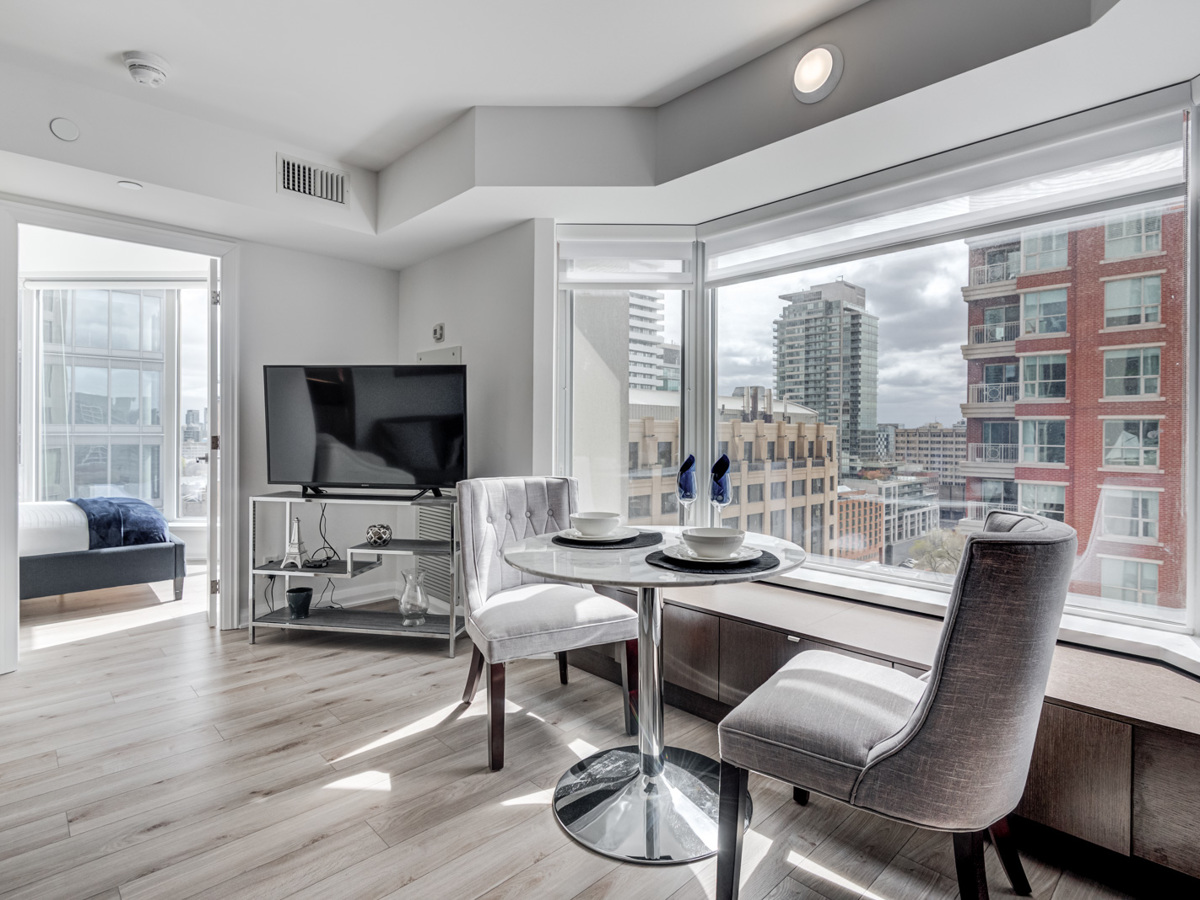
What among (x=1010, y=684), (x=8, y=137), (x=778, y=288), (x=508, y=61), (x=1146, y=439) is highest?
(x=508, y=61)

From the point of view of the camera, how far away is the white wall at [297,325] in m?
3.65

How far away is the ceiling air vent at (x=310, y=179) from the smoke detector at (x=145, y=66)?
0.67m

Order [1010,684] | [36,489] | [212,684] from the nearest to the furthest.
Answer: [1010,684]
[212,684]
[36,489]

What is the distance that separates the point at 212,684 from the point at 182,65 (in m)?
2.57

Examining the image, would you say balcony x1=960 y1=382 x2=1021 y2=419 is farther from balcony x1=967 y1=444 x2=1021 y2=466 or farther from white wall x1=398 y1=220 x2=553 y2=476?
white wall x1=398 y1=220 x2=553 y2=476

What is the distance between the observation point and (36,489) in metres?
5.00

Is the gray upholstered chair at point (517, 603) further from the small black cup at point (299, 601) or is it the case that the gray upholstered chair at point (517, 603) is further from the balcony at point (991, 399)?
the balcony at point (991, 399)

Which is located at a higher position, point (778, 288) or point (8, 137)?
point (8, 137)

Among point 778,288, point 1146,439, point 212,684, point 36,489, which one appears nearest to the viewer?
point 1146,439

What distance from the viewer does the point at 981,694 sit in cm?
118

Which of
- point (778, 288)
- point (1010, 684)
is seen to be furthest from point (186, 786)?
point (778, 288)

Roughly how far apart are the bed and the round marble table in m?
3.35

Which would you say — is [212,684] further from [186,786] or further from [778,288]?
[778,288]

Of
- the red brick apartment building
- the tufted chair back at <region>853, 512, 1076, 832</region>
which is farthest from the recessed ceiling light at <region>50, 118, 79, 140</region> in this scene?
the red brick apartment building
